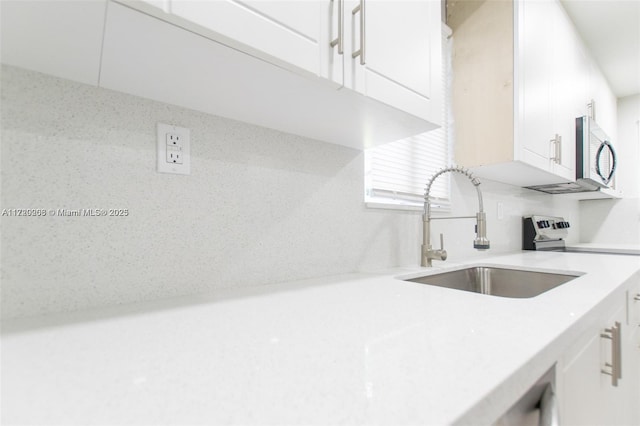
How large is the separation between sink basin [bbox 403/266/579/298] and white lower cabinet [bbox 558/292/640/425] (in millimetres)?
227

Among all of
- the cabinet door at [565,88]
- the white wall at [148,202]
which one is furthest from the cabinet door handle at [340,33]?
the cabinet door at [565,88]

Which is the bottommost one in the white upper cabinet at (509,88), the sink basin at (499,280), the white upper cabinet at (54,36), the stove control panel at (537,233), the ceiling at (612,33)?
the sink basin at (499,280)

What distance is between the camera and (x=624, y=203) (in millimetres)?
3168

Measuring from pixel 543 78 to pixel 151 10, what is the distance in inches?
76.0

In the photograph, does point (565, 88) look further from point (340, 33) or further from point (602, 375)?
point (340, 33)

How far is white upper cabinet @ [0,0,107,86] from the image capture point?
45cm

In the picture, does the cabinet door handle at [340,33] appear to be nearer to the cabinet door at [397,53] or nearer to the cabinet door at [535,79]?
the cabinet door at [397,53]

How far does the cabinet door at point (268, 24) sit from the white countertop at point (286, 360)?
493 millimetres

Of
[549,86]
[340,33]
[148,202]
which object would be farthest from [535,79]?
[148,202]

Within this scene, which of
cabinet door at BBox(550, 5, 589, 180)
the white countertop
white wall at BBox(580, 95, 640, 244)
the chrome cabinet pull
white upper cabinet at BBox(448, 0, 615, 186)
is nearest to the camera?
the white countertop

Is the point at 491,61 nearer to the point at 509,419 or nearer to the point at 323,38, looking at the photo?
the point at 323,38

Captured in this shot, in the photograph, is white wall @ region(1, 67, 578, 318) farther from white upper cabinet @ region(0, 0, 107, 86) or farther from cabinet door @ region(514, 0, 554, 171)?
cabinet door @ region(514, 0, 554, 171)

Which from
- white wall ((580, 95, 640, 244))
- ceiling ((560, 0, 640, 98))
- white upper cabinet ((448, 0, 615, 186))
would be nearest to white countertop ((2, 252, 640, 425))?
white upper cabinet ((448, 0, 615, 186))

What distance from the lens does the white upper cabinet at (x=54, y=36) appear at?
1.48 feet
